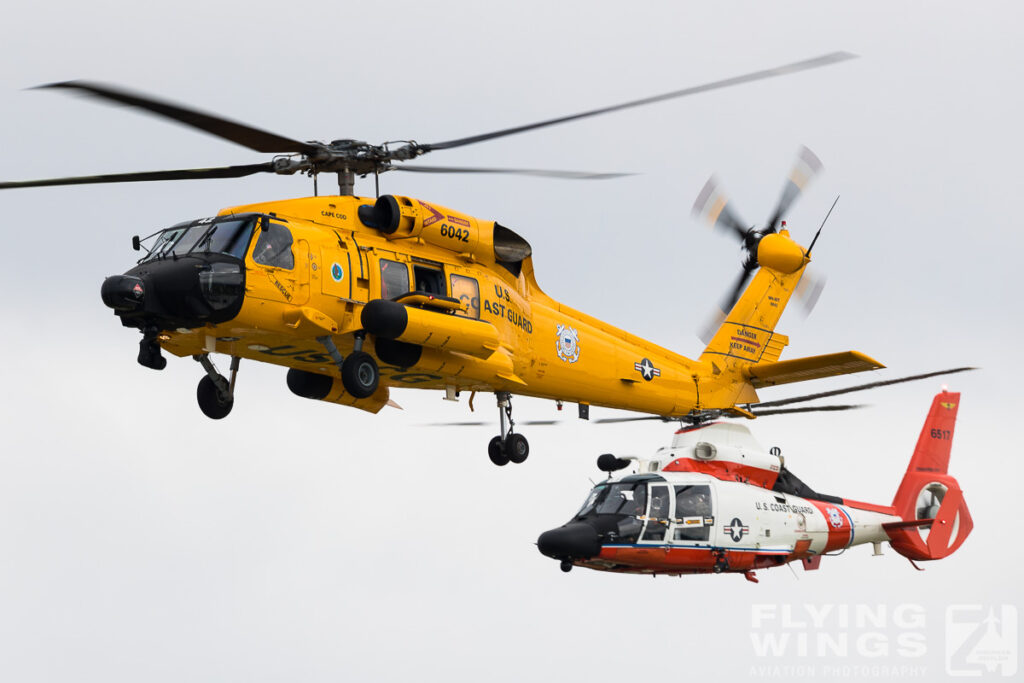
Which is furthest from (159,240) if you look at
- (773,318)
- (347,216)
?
(773,318)

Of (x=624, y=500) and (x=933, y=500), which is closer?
(x=624, y=500)

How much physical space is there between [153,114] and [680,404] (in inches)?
466

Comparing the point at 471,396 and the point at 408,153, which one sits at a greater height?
the point at 408,153

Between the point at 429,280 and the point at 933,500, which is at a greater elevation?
the point at 429,280

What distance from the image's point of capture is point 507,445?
23203 millimetres

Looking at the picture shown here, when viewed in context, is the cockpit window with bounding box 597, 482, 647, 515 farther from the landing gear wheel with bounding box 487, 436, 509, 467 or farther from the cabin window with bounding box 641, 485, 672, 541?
the landing gear wheel with bounding box 487, 436, 509, 467

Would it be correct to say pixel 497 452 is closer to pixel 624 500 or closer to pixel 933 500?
pixel 624 500

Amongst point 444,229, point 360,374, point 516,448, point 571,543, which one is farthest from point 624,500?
point 360,374

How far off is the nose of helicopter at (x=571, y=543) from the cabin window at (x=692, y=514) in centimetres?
144

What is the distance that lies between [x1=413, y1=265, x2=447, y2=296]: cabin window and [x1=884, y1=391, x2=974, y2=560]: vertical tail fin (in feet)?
32.1

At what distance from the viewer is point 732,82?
17891 millimetres

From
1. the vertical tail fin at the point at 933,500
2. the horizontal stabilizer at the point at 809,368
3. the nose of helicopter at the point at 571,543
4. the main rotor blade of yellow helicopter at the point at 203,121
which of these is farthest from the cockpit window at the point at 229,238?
the vertical tail fin at the point at 933,500

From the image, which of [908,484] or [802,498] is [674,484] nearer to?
[802,498]

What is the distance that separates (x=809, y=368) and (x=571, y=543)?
5606mm
